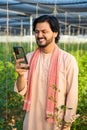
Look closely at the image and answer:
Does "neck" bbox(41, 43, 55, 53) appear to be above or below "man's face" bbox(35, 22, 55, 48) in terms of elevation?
below

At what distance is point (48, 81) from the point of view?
2504mm

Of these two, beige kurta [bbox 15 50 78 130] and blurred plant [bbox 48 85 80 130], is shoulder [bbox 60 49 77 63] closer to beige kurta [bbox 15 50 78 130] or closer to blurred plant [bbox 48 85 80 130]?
beige kurta [bbox 15 50 78 130]

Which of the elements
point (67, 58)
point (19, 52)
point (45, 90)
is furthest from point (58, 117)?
point (19, 52)

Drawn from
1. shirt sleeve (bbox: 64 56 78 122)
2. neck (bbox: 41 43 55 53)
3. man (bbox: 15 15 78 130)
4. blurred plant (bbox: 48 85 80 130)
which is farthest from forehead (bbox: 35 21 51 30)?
blurred plant (bbox: 48 85 80 130)

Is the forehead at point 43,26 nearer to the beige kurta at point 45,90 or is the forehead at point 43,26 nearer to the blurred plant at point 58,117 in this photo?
the beige kurta at point 45,90

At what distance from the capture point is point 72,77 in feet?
8.13

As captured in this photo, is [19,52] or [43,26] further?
[43,26]

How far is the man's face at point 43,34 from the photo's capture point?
2445 mm

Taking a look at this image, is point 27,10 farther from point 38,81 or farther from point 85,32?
point 85,32

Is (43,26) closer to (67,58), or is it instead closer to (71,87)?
(67,58)

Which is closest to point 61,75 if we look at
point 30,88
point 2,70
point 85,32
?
point 30,88

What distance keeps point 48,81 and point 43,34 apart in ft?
1.03

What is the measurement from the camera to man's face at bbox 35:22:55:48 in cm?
245

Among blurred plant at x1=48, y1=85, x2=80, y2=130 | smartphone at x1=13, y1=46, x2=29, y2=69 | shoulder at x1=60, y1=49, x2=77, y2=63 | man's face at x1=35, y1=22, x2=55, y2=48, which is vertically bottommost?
blurred plant at x1=48, y1=85, x2=80, y2=130
